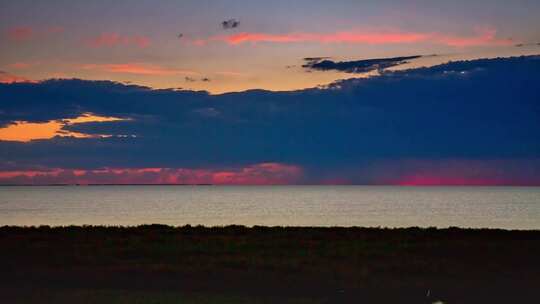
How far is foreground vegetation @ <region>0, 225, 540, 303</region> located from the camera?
23016 mm

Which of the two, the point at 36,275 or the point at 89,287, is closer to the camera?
the point at 89,287

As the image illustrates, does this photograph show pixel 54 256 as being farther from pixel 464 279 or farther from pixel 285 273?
pixel 464 279

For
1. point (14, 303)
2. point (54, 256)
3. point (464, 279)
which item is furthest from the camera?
point (54, 256)

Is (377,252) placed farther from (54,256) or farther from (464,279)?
(54,256)

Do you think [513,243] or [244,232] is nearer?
[513,243]

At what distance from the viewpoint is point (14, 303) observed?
20.9 meters

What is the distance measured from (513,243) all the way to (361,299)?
73.1 ft

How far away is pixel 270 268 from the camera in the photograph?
1196 inches

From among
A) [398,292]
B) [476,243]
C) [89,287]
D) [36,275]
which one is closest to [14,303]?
[89,287]

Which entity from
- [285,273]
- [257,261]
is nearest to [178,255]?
[257,261]

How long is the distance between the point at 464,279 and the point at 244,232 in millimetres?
26245

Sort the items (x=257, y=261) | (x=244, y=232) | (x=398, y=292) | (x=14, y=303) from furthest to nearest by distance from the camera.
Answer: (x=244, y=232) → (x=257, y=261) → (x=398, y=292) → (x=14, y=303)

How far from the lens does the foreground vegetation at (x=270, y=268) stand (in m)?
23.0

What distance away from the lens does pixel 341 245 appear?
40312 millimetres
